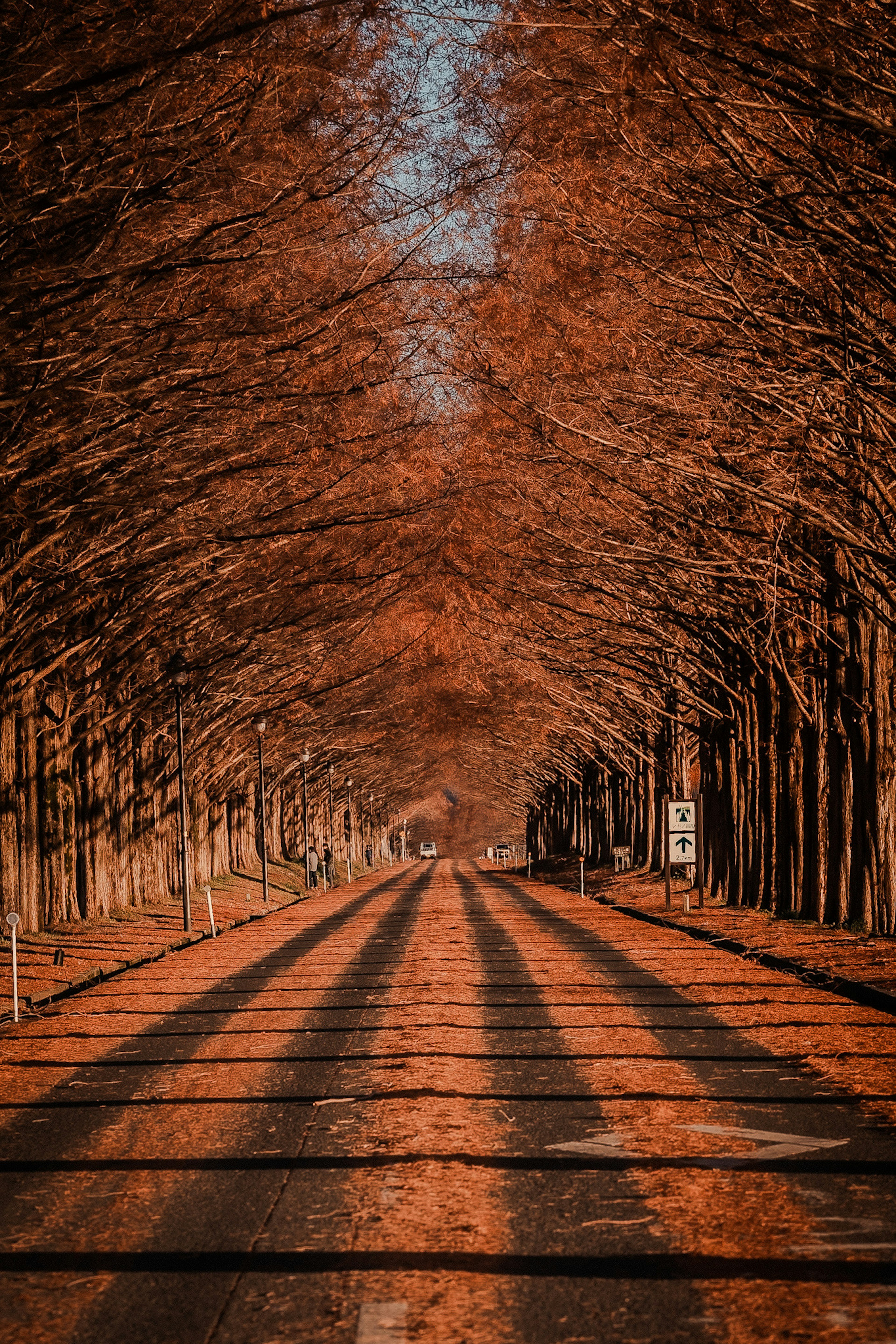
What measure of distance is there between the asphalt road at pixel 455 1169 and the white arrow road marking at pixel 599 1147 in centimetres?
3

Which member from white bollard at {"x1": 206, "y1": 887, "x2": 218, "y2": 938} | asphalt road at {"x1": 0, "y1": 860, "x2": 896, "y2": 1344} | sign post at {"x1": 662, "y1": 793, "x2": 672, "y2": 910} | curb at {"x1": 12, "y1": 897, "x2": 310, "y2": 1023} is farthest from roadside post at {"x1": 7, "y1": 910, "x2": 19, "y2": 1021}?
sign post at {"x1": 662, "y1": 793, "x2": 672, "y2": 910}

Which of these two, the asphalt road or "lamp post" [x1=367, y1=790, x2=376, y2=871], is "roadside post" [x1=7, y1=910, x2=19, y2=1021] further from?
"lamp post" [x1=367, y1=790, x2=376, y2=871]

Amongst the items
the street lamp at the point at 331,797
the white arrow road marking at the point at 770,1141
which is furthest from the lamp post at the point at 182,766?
the street lamp at the point at 331,797

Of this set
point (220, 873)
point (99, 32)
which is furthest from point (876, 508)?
point (220, 873)

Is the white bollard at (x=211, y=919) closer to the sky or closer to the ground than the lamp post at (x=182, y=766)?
closer to the ground

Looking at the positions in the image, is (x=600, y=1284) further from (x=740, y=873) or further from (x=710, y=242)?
(x=740, y=873)

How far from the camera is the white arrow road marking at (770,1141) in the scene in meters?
8.02

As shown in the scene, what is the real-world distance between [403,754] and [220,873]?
4545 centimetres

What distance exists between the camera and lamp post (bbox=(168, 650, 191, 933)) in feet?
95.2

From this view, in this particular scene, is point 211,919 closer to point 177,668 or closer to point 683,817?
point 177,668

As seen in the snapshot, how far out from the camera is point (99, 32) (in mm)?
10805

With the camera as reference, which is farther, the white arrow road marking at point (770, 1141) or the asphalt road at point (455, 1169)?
the white arrow road marking at point (770, 1141)

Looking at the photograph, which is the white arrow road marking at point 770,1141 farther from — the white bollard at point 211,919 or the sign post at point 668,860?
the sign post at point 668,860

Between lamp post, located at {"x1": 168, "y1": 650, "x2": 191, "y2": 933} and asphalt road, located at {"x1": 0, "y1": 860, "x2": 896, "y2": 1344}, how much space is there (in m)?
12.8
